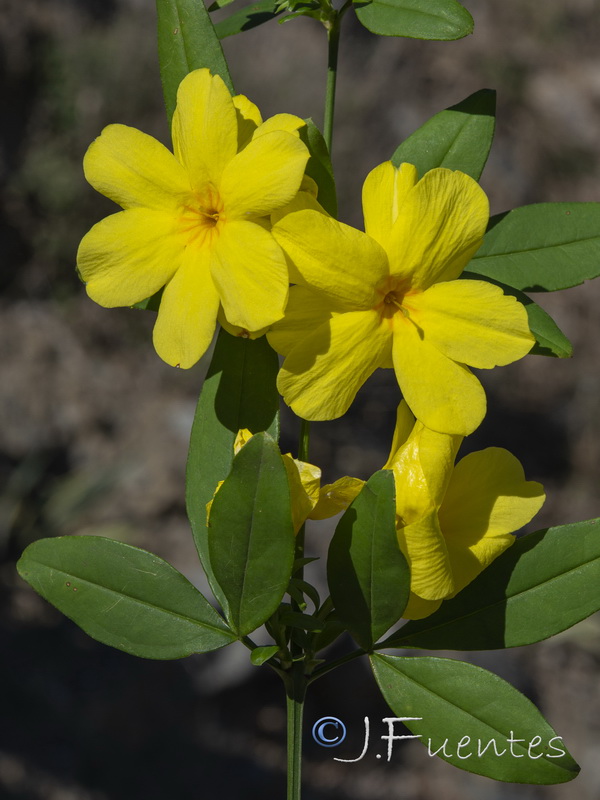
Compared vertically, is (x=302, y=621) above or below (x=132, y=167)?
below

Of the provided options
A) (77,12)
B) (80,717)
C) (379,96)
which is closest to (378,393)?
(379,96)

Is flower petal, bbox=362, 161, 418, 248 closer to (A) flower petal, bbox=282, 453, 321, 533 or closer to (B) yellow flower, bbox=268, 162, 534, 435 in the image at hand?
(B) yellow flower, bbox=268, 162, 534, 435

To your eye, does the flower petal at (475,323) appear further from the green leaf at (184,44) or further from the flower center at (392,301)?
the green leaf at (184,44)

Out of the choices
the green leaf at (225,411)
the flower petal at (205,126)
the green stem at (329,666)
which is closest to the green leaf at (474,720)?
the green stem at (329,666)

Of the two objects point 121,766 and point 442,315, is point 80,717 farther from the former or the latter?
point 442,315

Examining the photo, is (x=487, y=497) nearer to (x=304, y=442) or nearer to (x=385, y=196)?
(x=304, y=442)

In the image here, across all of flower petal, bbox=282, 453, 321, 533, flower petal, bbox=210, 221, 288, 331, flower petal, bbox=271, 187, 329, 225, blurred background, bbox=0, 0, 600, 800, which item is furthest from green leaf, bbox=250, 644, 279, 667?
blurred background, bbox=0, 0, 600, 800

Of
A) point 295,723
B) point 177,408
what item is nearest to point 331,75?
point 295,723
